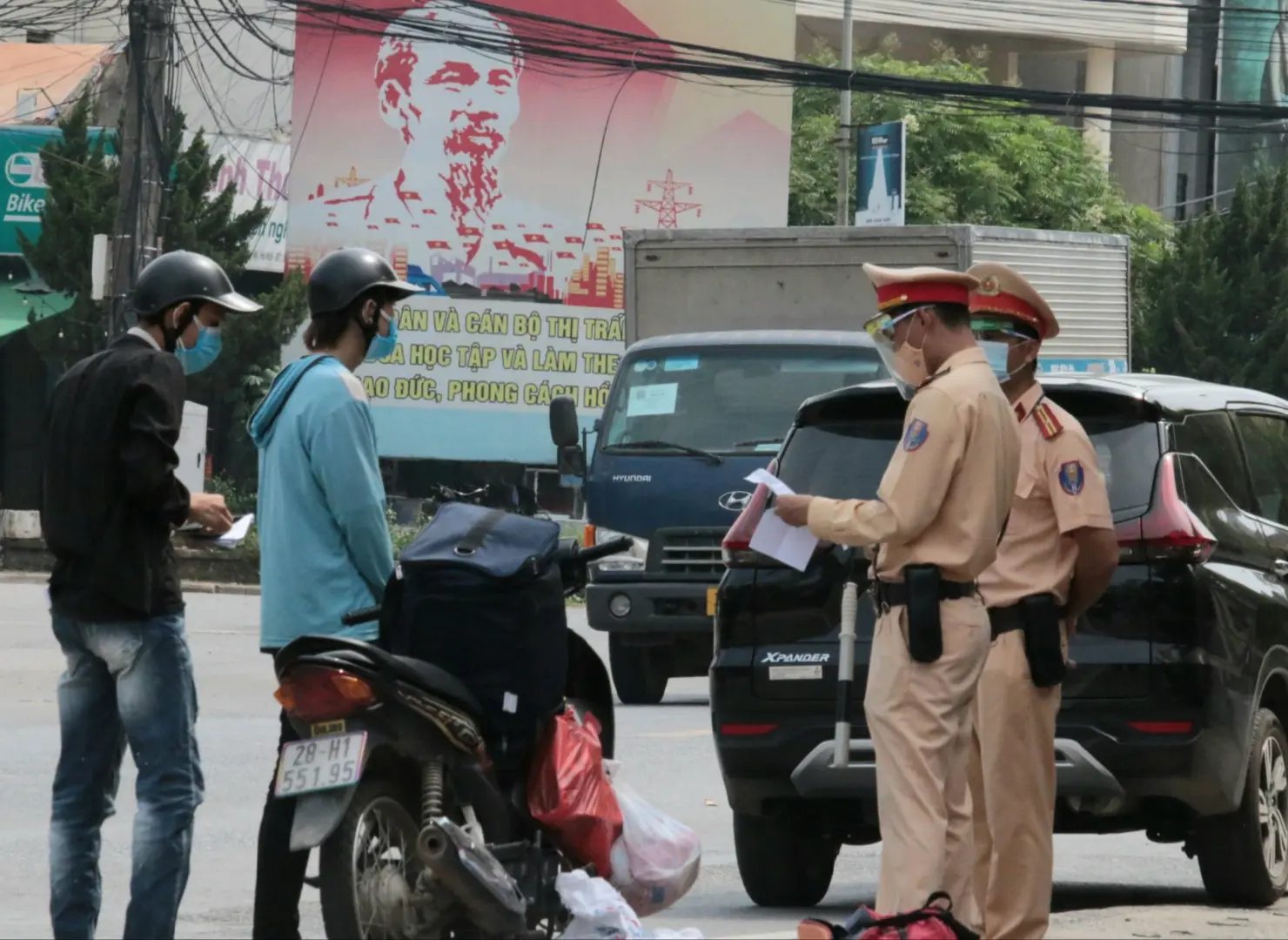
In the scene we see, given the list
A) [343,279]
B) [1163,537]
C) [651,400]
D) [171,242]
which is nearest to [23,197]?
[171,242]

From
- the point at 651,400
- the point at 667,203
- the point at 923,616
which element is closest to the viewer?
the point at 923,616

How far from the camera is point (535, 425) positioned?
36.9 meters

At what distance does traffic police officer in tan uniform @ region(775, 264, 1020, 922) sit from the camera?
19.1 feet

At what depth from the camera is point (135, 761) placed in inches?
228

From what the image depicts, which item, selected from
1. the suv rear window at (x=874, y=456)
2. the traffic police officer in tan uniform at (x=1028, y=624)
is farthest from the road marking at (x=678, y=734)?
the traffic police officer in tan uniform at (x=1028, y=624)

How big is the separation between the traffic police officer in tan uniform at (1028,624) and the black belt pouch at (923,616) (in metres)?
0.76

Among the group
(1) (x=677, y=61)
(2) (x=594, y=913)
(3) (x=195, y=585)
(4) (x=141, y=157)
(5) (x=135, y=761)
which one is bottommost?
(3) (x=195, y=585)

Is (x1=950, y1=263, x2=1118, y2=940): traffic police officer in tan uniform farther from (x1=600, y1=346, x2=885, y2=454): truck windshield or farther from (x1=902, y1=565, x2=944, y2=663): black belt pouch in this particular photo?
(x1=600, y1=346, x2=885, y2=454): truck windshield

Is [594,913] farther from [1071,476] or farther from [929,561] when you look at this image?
[1071,476]

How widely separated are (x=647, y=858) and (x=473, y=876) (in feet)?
2.60

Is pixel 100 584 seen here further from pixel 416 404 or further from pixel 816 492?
pixel 416 404

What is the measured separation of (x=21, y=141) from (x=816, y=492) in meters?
26.4

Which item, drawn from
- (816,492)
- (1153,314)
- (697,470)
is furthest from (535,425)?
(816,492)

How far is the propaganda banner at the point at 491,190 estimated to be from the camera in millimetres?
36250
